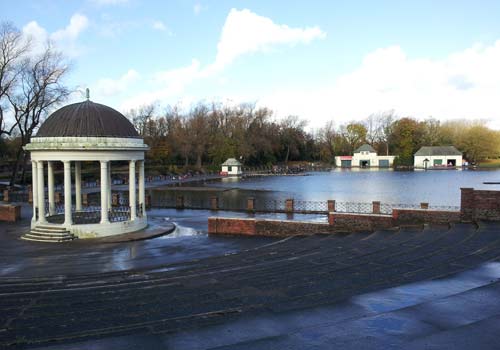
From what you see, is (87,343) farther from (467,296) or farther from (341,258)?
(341,258)

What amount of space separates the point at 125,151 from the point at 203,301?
14.0 m

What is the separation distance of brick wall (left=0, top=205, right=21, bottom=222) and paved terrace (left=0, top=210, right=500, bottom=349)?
11.1 metres

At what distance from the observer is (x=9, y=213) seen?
28125 millimetres

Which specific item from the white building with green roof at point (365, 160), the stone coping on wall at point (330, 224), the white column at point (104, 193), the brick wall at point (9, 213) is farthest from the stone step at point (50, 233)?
the white building with green roof at point (365, 160)

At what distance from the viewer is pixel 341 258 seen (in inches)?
567

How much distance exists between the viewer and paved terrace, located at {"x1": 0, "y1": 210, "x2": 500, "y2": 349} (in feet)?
25.0

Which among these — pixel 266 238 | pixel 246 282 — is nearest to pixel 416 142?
pixel 266 238

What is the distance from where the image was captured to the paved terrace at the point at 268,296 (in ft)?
25.0

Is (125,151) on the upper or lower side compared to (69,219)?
upper

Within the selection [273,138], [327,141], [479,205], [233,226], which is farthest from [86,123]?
[327,141]

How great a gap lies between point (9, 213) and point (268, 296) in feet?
77.3

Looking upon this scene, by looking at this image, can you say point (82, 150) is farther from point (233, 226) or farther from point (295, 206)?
point (295, 206)

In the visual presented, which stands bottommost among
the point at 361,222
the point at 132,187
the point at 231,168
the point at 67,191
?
the point at 361,222

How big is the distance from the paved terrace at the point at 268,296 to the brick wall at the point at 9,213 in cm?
1105
